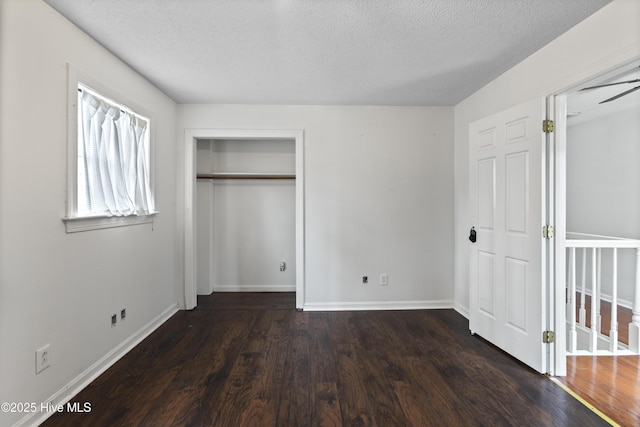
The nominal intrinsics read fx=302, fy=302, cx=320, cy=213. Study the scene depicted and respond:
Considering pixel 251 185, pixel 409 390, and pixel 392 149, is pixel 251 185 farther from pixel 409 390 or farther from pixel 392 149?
pixel 409 390

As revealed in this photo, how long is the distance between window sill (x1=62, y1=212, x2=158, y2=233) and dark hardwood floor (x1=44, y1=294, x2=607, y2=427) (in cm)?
111

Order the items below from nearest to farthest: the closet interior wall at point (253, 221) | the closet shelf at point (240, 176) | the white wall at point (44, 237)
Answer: the white wall at point (44, 237) < the closet shelf at point (240, 176) < the closet interior wall at point (253, 221)

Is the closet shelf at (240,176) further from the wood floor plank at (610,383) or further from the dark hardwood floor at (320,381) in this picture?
the wood floor plank at (610,383)

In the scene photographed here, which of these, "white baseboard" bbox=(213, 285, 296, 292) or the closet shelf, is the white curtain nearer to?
the closet shelf

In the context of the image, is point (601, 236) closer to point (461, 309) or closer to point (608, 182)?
point (608, 182)

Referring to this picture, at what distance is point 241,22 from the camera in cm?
200

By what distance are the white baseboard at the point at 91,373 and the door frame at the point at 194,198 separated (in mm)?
571

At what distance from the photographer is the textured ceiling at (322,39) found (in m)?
1.86

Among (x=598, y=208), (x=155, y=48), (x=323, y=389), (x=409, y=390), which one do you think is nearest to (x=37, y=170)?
(x=155, y=48)

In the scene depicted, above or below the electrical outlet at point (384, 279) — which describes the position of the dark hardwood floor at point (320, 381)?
below

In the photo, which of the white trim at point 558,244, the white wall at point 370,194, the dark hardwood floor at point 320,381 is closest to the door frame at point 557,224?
the white trim at point 558,244

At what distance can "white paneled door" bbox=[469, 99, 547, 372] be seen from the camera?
2299mm

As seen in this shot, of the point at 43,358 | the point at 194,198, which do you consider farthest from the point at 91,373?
the point at 194,198

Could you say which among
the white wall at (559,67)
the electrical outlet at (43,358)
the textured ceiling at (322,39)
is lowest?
the electrical outlet at (43,358)
